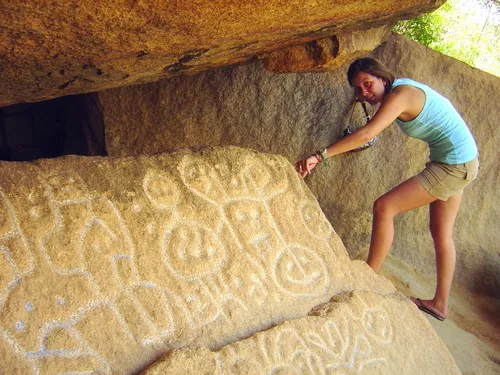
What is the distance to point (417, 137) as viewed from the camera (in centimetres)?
240

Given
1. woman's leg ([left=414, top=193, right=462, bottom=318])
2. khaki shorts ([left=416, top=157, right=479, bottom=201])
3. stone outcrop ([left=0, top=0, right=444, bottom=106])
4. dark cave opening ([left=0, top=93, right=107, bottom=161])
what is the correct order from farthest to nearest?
1. dark cave opening ([left=0, top=93, right=107, bottom=161])
2. woman's leg ([left=414, top=193, right=462, bottom=318])
3. khaki shorts ([left=416, top=157, right=479, bottom=201])
4. stone outcrop ([left=0, top=0, right=444, bottom=106])

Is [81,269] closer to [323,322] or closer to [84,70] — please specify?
[84,70]

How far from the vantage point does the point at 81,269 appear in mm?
1303

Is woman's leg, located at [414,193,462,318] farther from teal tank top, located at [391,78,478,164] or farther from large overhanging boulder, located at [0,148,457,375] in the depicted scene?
large overhanging boulder, located at [0,148,457,375]

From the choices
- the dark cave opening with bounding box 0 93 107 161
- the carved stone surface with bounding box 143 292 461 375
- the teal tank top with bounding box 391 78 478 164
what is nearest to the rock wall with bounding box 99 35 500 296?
the dark cave opening with bounding box 0 93 107 161

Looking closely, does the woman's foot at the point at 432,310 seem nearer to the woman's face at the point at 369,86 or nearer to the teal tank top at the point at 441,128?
the teal tank top at the point at 441,128

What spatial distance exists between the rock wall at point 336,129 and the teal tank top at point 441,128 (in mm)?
668

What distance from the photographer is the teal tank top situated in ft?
7.41

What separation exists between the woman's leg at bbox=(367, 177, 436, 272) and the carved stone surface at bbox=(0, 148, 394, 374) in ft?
1.88

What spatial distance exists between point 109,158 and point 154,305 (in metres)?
0.47

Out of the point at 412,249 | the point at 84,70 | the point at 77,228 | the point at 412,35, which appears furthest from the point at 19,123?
the point at 412,35

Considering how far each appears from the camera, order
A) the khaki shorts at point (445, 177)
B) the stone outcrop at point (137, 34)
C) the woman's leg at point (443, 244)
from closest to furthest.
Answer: the stone outcrop at point (137, 34)
the khaki shorts at point (445, 177)
the woman's leg at point (443, 244)

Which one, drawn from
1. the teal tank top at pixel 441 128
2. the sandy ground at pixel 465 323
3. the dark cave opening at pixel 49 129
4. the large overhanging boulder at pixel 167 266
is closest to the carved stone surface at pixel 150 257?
the large overhanging boulder at pixel 167 266

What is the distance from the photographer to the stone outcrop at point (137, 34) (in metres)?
1.14
